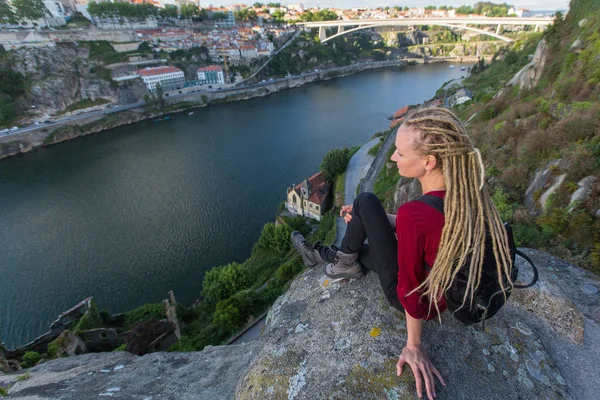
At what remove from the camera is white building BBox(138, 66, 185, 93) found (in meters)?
61.9

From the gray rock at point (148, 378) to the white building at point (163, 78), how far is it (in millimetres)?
67481

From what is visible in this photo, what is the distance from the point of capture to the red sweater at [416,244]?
2182 millimetres

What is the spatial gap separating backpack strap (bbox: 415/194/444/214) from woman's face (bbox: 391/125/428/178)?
22cm

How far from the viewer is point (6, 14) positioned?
64.1m

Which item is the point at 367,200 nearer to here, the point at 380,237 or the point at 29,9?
the point at 380,237

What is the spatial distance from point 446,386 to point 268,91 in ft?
247

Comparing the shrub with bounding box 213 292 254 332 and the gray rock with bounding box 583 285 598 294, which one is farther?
the shrub with bounding box 213 292 254 332

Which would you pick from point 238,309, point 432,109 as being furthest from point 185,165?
point 432,109

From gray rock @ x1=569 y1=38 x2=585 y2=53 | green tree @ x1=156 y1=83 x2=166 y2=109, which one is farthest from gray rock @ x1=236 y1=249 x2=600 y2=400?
green tree @ x1=156 y1=83 x2=166 y2=109

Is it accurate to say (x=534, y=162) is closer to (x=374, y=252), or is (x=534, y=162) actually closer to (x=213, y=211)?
(x=374, y=252)

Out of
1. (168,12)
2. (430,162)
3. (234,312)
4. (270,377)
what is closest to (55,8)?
(168,12)

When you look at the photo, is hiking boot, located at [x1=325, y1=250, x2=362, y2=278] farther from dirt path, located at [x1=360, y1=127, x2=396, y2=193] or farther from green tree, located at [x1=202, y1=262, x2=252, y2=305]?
dirt path, located at [x1=360, y1=127, x2=396, y2=193]

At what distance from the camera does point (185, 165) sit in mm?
39250

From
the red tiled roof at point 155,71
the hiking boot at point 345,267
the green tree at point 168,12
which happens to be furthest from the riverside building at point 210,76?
the hiking boot at point 345,267
